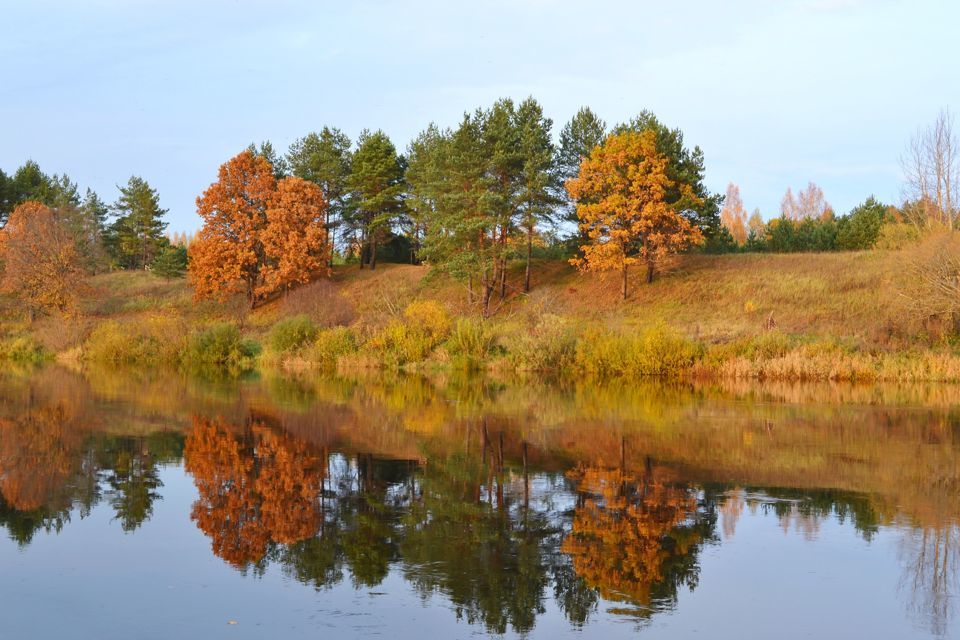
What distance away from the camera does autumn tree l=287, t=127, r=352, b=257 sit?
71500mm

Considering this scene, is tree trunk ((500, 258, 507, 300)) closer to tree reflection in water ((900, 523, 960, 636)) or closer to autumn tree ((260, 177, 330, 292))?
autumn tree ((260, 177, 330, 292))

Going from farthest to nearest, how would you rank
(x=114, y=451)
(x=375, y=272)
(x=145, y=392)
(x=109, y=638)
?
(x=375, y=272) < (x=145, y=392) < (x=114, y=451) < (x=109, y=638)

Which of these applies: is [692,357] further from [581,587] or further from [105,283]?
[105,283]

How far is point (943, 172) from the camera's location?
47406mm

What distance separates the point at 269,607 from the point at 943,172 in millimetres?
47894

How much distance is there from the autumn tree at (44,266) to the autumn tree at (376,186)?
21.1 m

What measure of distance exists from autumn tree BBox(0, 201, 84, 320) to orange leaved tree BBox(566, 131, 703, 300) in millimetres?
33386

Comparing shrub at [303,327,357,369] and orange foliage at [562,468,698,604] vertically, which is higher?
shrub at [303,327,357,369]

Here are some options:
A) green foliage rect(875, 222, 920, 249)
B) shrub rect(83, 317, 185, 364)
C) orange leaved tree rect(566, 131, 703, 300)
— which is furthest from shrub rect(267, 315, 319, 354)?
green foliage rect(875, 222, 920, 249)

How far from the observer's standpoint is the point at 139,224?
86.1 m

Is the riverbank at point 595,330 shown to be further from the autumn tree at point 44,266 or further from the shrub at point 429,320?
the autumn tree at point 44,266

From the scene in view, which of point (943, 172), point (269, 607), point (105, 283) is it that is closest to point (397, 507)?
point (269, 607)

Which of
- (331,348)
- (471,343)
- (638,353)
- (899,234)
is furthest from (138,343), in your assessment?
(899,234)

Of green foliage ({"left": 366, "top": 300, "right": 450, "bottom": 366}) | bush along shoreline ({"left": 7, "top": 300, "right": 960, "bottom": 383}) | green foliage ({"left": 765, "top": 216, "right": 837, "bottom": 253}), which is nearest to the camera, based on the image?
bush along shoreline ({"left": 7, "top": 300, "right": 960, "bottom": 383})
